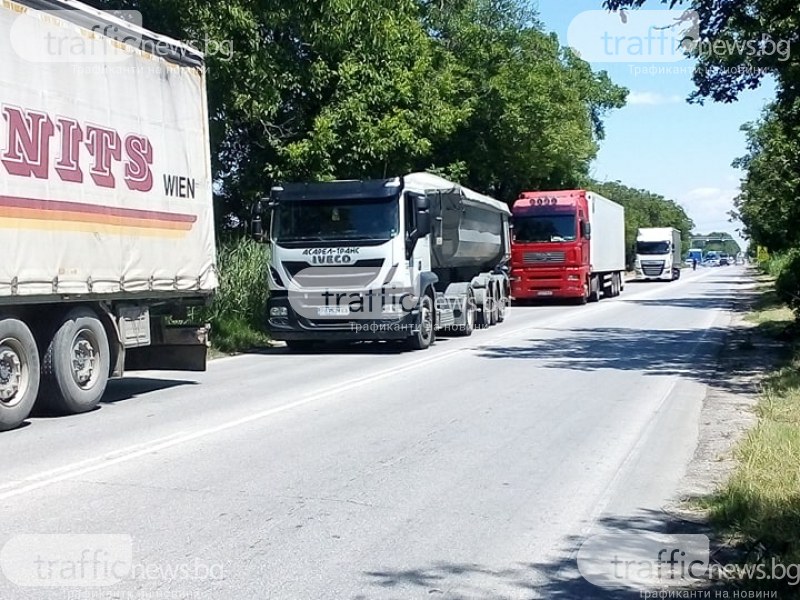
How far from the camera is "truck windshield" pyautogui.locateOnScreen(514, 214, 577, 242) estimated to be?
33.8 meters

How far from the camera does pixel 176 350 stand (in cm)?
1239

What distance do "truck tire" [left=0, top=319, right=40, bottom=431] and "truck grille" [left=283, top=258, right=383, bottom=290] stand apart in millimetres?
7977

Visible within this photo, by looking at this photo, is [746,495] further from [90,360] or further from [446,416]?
[90,360]

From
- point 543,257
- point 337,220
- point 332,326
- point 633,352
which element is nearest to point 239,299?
point 332,326

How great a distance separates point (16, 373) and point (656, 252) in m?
53.8

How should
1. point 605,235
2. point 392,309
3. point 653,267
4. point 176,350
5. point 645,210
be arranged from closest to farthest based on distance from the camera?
point 176,350
point 392,309
point 605,235
point 653,267
point 645,210

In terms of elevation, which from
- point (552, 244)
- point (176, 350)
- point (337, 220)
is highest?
point (337, 220)

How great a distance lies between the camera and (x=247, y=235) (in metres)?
24.0

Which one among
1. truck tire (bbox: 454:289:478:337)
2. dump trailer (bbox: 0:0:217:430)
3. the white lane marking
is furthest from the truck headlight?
dump trailer (bbox: 0:0:217:430)

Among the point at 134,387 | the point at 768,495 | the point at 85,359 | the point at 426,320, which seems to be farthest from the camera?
the point at 426,320

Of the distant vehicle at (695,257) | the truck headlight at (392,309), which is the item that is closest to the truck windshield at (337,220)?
the truck headlight at (392,309)

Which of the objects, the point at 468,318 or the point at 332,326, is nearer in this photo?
the point at 332,326

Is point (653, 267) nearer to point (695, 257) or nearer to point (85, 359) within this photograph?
point (85, 359)

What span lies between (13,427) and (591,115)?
44.7 meters
